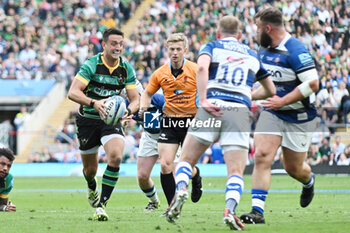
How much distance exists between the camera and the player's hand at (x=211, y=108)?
794 centimetres

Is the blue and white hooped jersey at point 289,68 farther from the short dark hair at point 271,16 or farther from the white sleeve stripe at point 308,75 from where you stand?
the short dark hair at point 271,16

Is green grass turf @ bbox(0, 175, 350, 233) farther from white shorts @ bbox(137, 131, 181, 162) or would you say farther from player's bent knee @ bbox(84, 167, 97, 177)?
white shorts @ bbox(137, 131, 181, 162)

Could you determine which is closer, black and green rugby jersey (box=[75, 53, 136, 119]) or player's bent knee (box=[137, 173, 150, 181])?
black and green rugby jersey (box=[75, 53, 136, 119])

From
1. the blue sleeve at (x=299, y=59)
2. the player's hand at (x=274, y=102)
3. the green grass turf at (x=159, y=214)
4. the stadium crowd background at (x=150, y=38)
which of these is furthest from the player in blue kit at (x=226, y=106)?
the stadium crowd background at (x=150, y=38)

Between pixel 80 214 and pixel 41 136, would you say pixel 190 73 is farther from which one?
pixel 41 136

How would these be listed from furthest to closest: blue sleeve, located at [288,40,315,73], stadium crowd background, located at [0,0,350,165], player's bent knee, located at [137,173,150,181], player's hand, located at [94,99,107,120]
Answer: stadium crowd background, located at [0,0,350,165]
player's bent knee, located at [137,173,150,181]
player's hand, located at [94,99,107,120]
blue sleeve, located at [288,40,315,73]

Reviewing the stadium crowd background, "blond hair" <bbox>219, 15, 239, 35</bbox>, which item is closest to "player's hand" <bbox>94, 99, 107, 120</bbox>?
"blond hair" <bbox>219, 15, 239, 35</bbox>

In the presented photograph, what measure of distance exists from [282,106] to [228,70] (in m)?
1.30

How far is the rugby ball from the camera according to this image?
10.0 m

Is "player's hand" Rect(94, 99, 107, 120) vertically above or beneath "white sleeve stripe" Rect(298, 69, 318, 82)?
beneath

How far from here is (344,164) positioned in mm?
23984

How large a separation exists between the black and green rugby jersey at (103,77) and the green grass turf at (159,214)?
5.73ft

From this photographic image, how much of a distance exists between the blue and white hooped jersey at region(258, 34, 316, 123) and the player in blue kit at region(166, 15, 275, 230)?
117cm

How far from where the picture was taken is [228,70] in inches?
321
